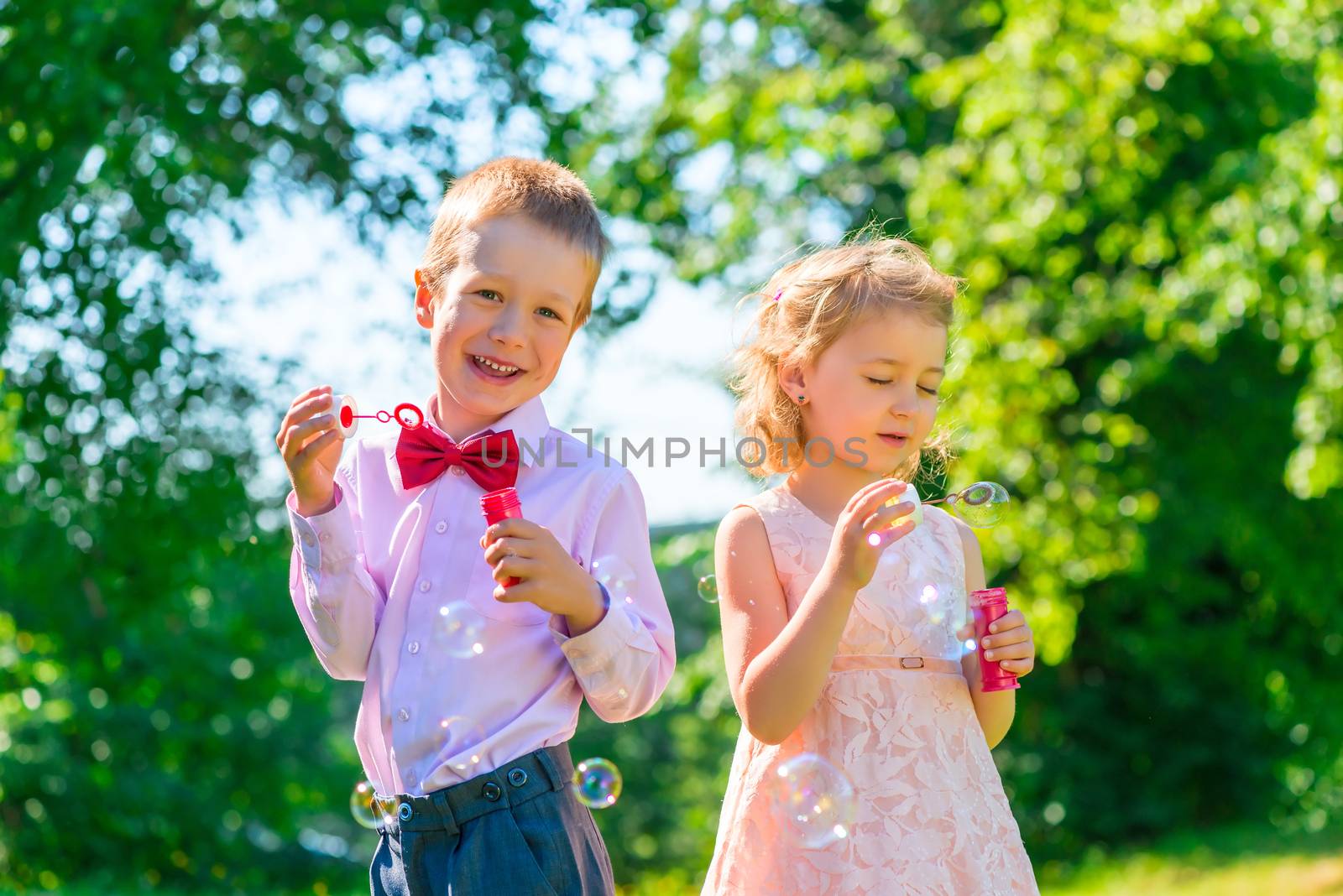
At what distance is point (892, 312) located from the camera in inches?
87.8

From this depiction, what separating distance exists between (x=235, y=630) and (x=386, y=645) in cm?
1176

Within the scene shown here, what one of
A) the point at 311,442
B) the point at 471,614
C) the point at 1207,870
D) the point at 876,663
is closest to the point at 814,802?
the point at 876,663

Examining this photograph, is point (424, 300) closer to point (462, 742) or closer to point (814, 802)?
point (462, 742)

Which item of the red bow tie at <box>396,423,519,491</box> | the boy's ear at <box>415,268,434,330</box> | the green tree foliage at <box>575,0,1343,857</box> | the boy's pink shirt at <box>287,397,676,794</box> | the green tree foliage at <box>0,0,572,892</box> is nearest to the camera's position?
the boy's pink shirt at <box>287,397,676,794</box>

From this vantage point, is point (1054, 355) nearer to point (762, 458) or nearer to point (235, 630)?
point (762, 458)

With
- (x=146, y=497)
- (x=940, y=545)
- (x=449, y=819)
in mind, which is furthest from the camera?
(x=146, y=497)

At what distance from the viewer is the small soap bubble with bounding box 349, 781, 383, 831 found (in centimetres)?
210

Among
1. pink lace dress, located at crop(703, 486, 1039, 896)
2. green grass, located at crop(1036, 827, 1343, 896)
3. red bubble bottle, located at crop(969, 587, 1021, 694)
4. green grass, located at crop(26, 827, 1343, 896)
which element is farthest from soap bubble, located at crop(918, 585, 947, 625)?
green grass, located at crop(1036, 827, 1343, 896)

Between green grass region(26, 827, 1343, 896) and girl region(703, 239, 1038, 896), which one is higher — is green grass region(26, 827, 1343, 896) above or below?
below

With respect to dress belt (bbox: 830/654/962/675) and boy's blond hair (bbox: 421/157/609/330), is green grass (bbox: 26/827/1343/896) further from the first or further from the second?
boy's blond hair (bbox: 421/157/609/330)

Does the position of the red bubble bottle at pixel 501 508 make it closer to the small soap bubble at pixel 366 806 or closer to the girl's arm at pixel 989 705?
the small soap bubble at pixel 366 806

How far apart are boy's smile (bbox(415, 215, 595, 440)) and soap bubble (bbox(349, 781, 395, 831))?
0.61 m

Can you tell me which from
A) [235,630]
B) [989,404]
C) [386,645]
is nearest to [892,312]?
[386,645]

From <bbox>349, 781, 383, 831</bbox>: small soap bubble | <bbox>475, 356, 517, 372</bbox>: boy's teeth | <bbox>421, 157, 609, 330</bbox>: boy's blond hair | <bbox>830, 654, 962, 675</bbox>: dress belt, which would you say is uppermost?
<bbox>421, 157, 609, 330</bbox>: boy's blond hair
